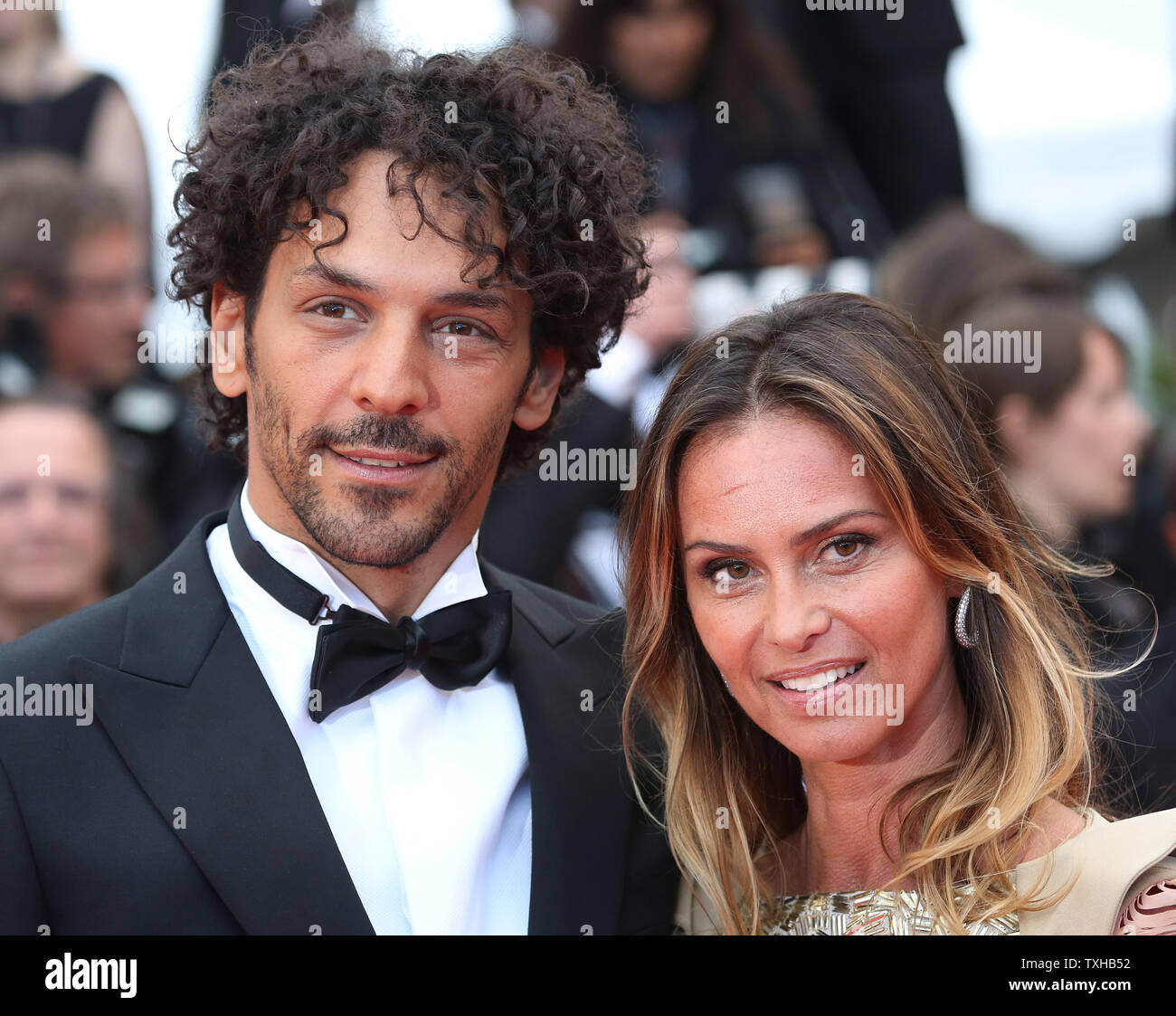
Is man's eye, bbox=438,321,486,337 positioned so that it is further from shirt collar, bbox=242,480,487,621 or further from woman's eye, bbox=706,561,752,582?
woman's eye, bbox=706,561,752,582

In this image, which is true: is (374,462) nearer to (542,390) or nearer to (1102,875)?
(542,390)

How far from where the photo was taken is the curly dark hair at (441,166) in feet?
8.40

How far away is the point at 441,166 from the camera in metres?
2.55

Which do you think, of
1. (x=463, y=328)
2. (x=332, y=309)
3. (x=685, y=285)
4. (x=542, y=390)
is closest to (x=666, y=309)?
(x=685, y=285)

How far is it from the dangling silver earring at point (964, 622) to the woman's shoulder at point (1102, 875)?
0.39 meters

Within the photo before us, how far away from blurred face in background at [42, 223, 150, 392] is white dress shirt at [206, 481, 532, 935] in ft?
5.56

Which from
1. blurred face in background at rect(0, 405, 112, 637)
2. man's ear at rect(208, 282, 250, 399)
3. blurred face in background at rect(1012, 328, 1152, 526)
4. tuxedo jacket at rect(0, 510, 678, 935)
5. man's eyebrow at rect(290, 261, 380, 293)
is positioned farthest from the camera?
blurred face in background at rect(1012, 328, 1152, 526)

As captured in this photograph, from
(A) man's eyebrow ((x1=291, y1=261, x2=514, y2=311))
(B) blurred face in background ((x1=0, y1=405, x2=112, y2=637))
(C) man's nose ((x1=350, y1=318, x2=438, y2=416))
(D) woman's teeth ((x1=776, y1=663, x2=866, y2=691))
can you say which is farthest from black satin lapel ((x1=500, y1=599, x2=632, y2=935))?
(B) blurred face in background ((x1=0, y1=405, x2=112, y2=637))

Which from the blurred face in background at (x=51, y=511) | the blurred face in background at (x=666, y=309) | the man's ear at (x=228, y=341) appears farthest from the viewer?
the blurred face in background at (x=666, y=309)

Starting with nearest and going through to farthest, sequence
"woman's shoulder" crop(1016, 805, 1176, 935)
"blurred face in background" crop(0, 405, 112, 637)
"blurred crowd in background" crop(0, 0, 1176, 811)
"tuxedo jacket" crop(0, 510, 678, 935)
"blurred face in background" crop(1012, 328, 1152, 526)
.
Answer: "tuxedo jacket" crop(0, 510, 678, 935) → "woman's shoulder" crop(1016, 805, 1176, 935) → "blurred face in background" crop(0, 405, 112, 637) → "blurred crowd in background" crop(0, 0, 1176, 811) → "blurred face in background" crop(1012, 328, 1152, 526)

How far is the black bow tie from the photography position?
2.42m

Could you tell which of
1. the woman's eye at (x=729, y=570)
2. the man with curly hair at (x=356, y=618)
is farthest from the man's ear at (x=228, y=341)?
the woman's eye at (x=729, y=570)

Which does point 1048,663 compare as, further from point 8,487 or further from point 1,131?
point 1,131

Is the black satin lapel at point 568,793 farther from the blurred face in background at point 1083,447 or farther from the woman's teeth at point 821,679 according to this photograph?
the blurred face in background at point 1083,447
